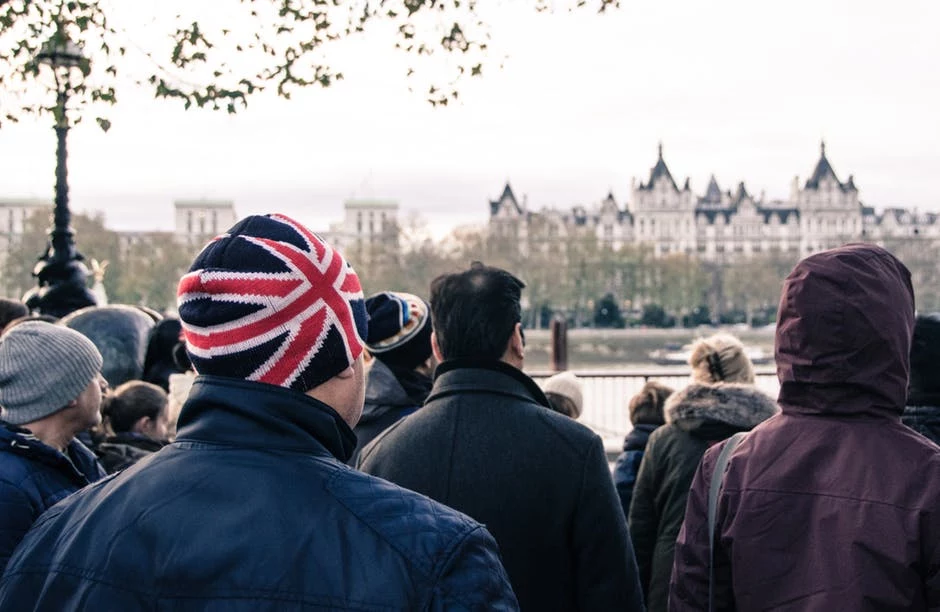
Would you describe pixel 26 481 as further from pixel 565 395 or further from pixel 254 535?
pixel 565 395

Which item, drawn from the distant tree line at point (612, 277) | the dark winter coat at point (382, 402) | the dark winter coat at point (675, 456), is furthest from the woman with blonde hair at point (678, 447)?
the distant tree line at point (612, 277)

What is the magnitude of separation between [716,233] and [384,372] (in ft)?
498

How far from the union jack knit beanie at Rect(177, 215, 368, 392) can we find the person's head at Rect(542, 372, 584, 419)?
11.5ft

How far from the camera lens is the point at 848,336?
95.7 inches

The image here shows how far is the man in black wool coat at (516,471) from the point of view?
2809mm

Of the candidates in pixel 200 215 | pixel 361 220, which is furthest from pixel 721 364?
pixel 200 215

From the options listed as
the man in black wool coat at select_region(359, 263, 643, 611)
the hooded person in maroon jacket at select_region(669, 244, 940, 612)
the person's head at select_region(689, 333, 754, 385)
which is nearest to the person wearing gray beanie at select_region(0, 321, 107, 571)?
the man in black wool coat at select_region(359, 263, 643, 611)

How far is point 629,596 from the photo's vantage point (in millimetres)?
2838

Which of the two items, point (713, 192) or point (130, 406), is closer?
point (130, 406)

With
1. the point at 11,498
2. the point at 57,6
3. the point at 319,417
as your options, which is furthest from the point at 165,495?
the point at 57,6

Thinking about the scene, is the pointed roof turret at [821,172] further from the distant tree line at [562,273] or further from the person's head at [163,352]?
the person's head at [163,352]

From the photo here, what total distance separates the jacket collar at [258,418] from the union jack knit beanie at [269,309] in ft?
0.09

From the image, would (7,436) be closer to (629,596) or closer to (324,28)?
(629,596)

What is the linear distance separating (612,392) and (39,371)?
30.8ft
